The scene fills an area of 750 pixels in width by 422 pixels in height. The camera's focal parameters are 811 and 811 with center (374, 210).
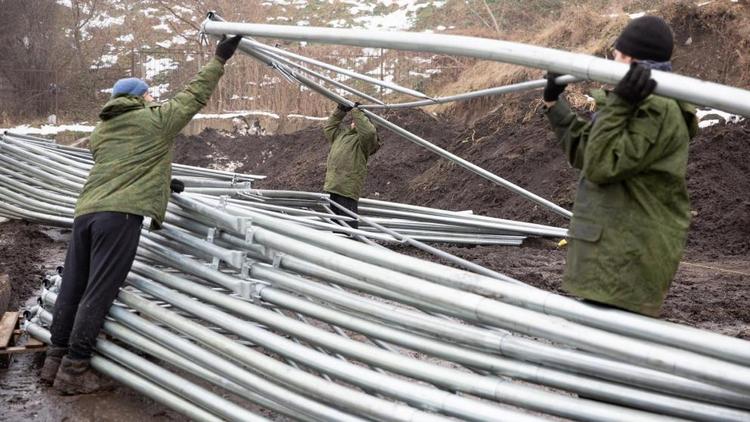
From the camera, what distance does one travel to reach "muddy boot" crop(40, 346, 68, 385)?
16.7ft

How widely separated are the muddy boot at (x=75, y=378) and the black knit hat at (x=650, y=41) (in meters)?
3.66

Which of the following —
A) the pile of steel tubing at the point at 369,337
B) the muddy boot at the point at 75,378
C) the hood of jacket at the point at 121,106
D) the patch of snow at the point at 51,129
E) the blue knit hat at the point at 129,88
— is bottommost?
the patch of snow at the point at 51,129

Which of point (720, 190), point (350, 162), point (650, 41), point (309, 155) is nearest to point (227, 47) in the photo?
point (650, 41)

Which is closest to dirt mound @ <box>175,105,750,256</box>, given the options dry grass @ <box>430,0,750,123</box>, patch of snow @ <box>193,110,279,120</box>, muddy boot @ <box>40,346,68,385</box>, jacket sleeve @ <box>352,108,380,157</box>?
dry grass @ <box>430,0,750,123</box>

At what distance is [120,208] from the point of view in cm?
486

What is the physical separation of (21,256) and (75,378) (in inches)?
153

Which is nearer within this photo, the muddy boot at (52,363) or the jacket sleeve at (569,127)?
the jacket sleeve at (569,127)

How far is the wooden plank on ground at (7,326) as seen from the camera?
5.38 metres

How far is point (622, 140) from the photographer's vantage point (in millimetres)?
3039

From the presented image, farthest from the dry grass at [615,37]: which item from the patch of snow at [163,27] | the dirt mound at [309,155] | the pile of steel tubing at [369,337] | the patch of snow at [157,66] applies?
the patch of snow at [163,27]

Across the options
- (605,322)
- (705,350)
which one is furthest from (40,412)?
(705,350)

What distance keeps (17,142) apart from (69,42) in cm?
2058

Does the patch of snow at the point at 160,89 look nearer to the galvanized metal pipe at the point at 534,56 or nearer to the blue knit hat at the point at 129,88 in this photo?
the blue knit hat at the point at 129,88

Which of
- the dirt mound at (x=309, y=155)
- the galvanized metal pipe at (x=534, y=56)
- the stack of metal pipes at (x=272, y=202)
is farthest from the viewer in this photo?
the dirt mound at (x=309, y=155)
